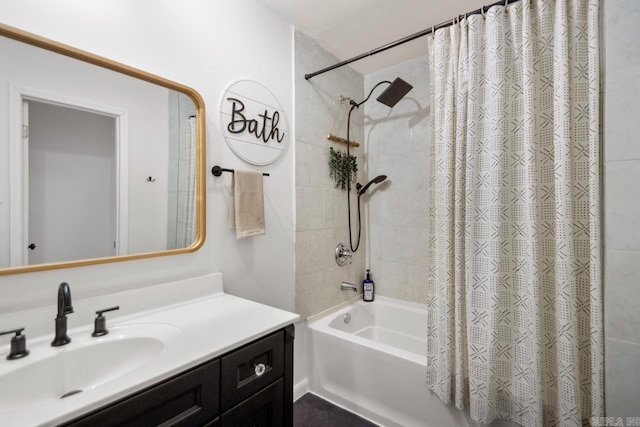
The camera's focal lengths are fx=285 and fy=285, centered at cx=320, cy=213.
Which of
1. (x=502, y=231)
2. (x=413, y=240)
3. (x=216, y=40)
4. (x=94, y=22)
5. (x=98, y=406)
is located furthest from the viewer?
(x=413, y=240)

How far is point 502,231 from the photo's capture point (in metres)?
1.29

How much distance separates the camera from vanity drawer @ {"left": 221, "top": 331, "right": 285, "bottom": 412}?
2.90 ft

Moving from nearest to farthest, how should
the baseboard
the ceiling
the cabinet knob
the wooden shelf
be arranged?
the cabinet knob < the ceiling < the baseboard < the wooden shelf

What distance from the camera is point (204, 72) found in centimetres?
139

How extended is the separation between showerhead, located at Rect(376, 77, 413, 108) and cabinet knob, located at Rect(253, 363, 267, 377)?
184 cm

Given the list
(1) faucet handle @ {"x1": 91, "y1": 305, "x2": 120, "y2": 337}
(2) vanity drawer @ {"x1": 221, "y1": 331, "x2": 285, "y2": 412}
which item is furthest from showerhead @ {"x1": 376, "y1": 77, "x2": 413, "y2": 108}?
(1) faucet handle @ {"x1": 91, "y1": 305, "x2": 120, "y2": 337}

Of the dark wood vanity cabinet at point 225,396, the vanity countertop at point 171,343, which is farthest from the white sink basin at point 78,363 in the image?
the dark wood vanity cabinet at point 225,396

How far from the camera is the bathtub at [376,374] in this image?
150 cm

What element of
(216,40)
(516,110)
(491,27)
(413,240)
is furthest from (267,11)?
(413,240)

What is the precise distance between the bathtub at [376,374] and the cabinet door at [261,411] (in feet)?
2.49

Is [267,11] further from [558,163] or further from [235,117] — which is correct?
[558,163]

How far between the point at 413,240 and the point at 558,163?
47.9 inches

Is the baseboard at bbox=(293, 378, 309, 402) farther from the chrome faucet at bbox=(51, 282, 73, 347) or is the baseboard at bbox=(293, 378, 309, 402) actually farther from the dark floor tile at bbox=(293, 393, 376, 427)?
the chrome faucet at bbox=(51, 282, 73, 347)

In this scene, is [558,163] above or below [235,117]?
below
